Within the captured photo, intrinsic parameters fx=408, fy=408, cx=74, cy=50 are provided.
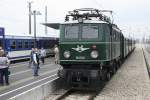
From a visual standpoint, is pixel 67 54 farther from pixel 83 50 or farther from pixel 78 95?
pixel 78 95

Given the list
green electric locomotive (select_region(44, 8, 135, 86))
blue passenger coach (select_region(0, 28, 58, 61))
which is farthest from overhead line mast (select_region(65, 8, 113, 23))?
blue passenger coach (select_region(0, 28, 58, 61))

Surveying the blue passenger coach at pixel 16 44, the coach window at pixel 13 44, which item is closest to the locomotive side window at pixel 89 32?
the blue passenger coach at pixel 16 44

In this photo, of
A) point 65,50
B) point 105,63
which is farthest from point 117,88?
point 65,50

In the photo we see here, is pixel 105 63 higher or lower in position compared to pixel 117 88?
higher

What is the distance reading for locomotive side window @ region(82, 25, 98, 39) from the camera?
56.0 feet

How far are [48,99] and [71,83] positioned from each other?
246 centimetres

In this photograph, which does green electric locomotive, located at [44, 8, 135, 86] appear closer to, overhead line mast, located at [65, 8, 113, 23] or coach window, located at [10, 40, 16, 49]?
overhead line mast, located at [65, 8, 113, 23]

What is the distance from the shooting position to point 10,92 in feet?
53.2

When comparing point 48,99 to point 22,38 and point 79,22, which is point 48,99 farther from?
point 22,38

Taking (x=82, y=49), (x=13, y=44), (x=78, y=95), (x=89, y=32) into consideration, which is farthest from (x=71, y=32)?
(x=13, y=44)

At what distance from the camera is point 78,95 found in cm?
1636

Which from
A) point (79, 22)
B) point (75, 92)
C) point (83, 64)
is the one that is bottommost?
point (75, 92)

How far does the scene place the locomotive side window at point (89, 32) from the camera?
17062 millimetres

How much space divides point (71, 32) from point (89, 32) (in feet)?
2.54
